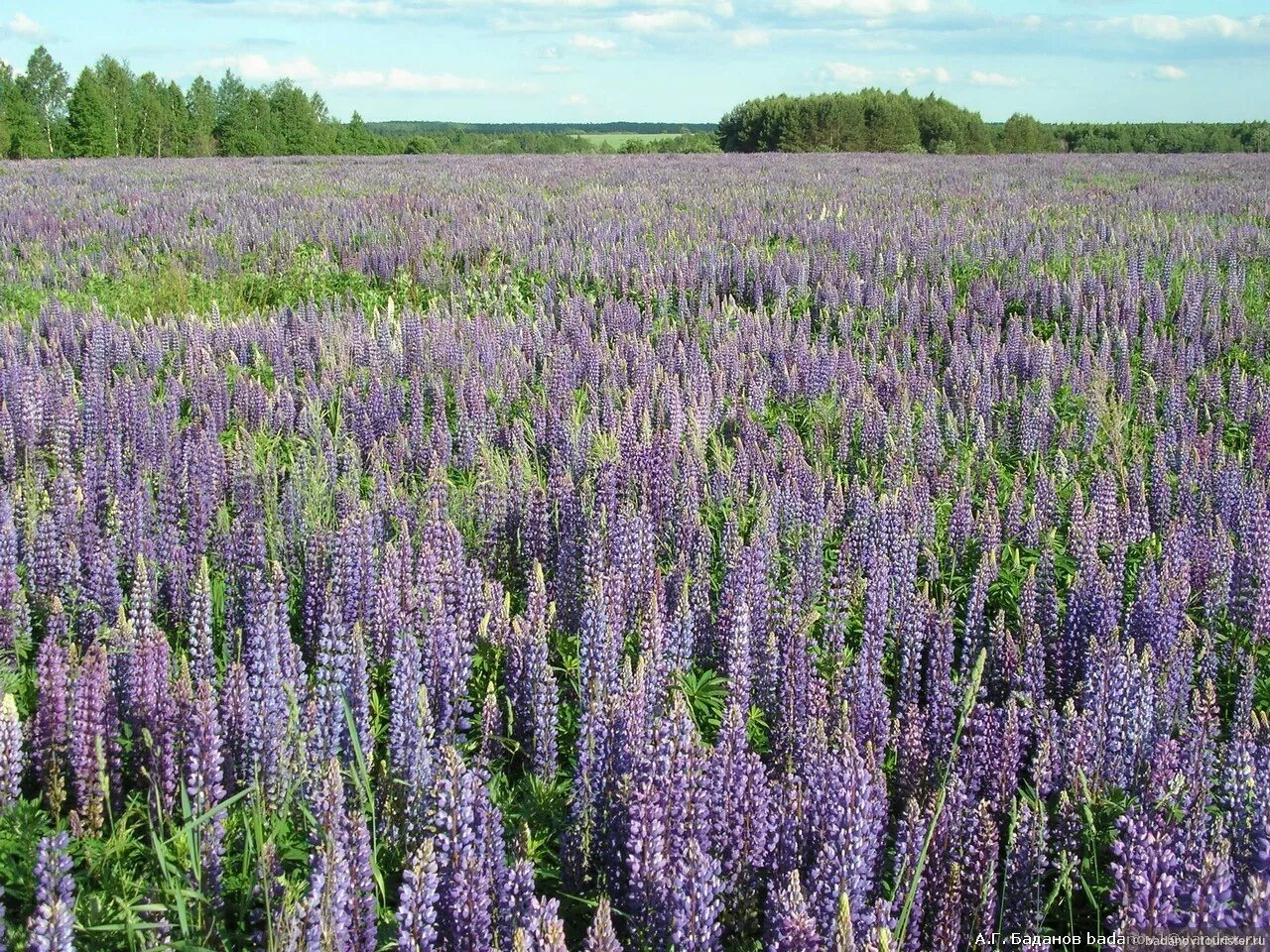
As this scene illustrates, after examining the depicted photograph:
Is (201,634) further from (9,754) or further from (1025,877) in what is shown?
(1025,877)

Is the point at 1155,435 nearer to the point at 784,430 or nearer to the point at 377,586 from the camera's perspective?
the point at 784,430

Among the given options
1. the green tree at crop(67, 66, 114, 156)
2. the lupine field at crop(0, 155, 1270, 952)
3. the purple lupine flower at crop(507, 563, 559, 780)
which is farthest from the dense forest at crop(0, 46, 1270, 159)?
the purple lupine flower at crop(507, 563, 559, 780)

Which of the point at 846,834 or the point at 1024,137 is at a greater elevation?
the point at 1024,137

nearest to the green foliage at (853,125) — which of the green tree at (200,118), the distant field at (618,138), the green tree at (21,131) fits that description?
the distant field at (618,138)

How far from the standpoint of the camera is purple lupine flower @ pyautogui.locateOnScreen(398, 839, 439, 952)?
6.78ft

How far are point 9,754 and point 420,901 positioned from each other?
1353 mm

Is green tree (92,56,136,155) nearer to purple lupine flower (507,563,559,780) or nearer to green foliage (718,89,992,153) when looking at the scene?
green foliage (718,89,992,153)

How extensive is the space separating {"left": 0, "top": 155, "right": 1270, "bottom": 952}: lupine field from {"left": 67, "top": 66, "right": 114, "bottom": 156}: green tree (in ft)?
188

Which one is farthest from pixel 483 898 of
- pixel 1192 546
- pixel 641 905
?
pixel 1192 546

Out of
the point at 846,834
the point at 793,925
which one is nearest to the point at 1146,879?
the point at 846,834

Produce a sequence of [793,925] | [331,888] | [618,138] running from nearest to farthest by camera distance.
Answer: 1. [793,925]
2. [331,888]
3. [618,138]

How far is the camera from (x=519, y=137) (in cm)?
6975

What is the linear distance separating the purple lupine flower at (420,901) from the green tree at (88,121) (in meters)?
65.9

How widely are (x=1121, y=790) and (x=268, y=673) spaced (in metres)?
2.33
